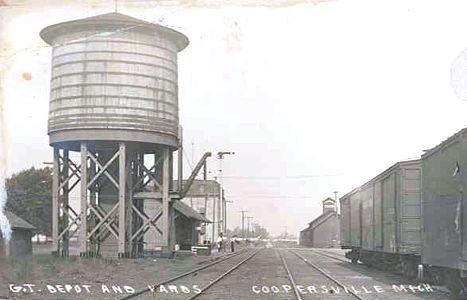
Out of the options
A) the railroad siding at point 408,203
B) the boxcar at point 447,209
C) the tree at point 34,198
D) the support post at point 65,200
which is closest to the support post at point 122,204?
the support post at point 65,200

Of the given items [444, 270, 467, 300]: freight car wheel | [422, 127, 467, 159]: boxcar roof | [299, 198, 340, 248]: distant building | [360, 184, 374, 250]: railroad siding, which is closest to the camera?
[422, 127, 467, 159]: boxcar roof

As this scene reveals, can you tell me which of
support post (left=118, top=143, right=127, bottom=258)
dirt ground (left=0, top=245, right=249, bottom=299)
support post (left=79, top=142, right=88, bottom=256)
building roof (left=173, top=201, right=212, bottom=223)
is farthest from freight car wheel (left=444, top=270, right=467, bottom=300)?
building roof (left=173, top=201, right=212, bottom=223)

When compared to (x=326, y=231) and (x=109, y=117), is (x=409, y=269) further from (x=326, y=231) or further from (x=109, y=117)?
(x=326, y=231)

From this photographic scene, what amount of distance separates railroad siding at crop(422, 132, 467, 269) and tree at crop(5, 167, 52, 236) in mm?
42812

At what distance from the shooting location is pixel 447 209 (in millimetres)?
12336

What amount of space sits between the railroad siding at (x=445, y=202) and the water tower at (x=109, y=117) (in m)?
13.2

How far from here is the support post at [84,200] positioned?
93.0 feet

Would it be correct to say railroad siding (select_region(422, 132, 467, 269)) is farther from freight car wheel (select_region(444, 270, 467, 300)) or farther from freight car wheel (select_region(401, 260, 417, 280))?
freight car wheel (select_region(401, 260, 417, 280))

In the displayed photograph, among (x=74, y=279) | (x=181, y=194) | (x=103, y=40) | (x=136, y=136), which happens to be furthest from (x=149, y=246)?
(x=74, y=279)

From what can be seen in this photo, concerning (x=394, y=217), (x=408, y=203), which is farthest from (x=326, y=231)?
(x=408, y=203)

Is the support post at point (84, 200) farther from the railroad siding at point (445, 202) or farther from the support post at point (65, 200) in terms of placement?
the railroad siding at point (445, 202)

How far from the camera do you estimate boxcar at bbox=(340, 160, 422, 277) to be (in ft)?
59.5

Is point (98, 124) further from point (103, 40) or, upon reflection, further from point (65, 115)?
point (103, 40)

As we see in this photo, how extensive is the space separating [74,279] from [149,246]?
30146mm
